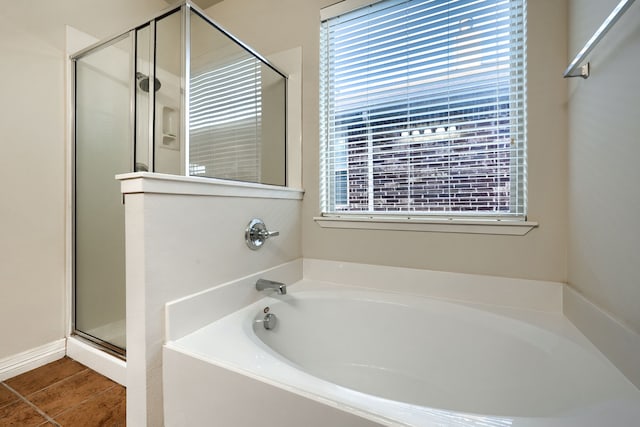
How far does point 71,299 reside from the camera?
5.61ft

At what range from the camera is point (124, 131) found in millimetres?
1659

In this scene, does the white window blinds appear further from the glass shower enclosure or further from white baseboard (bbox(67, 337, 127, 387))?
white baseboard (bbox(67, 337, 127, 387))

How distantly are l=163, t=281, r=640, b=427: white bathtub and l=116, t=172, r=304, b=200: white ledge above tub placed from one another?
1.75ft

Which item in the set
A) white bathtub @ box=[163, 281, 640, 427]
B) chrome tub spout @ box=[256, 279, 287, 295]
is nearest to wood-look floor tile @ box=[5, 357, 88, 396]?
white bathtub @ box=[163, 281, 640, 427]

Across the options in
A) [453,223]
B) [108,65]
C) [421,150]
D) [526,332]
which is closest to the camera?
[526,332]

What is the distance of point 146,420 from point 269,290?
27.0 inches

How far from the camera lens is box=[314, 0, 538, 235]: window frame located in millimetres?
1384

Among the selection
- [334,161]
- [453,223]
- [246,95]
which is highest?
[246,95]

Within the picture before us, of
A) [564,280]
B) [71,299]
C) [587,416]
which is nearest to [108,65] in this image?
[71,299]

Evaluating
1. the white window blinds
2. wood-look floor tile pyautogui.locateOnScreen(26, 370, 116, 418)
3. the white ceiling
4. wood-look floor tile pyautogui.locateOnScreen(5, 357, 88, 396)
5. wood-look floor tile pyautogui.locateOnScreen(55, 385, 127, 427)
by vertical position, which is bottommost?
wood-look floor tile pyautogui.locateOnScreen(55, 385, 127, 427)

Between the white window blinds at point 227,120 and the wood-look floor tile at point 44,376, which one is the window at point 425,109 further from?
the wood-look floor tile at point 44,376

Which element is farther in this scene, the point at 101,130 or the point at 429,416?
the point at 101,130

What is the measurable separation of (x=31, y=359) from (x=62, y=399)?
17.2 inches

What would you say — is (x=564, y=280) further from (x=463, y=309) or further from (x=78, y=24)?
(x=78, y=24)
